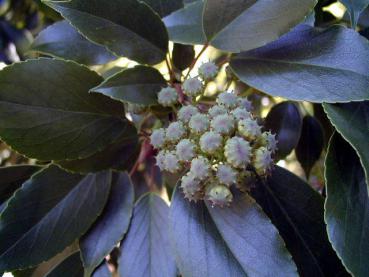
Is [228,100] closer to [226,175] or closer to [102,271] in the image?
[226,175]

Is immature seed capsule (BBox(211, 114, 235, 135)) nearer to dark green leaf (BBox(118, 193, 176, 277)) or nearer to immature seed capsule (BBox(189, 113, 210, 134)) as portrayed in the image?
immature seed capsule (BBox(189, 113, 210, 134))

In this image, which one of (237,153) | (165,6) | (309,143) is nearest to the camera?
(237,153)

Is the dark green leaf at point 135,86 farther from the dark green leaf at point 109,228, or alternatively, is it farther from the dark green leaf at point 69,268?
the dark green leaf at point 69,268

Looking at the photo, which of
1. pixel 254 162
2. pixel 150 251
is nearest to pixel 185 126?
pixel 254 162

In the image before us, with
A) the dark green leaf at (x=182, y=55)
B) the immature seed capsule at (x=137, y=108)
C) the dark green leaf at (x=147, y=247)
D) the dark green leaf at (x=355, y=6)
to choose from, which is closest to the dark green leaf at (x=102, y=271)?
the dark green leaf at (x=147, y=247)

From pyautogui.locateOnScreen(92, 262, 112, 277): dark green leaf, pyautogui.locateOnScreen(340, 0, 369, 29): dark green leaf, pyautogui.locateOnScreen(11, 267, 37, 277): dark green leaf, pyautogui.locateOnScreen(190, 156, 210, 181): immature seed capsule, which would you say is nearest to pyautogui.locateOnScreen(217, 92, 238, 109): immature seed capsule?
pyautogui.locateOnScreen(190, 156, 210, 181): immature seed capsule

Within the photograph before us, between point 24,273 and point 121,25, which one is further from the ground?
point 121,25

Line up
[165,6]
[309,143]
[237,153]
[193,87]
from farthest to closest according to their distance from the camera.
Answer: [309,143], [165,6], [193,87], [237,153]

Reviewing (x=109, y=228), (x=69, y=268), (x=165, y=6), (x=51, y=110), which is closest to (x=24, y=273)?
(x=69, y=268)
